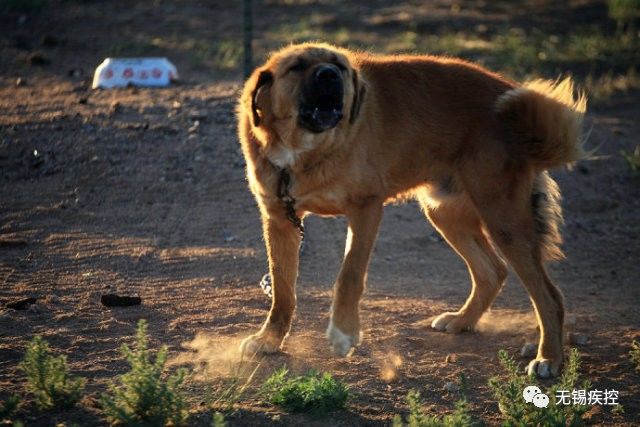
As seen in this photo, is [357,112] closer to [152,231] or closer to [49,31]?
[152,231]

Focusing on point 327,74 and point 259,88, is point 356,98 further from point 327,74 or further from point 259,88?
point 259,88

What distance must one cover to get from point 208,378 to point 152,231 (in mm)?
3284

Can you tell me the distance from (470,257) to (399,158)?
1.07 m

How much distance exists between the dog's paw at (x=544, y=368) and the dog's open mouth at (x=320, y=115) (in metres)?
1.95

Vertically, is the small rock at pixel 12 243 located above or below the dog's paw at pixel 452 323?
above

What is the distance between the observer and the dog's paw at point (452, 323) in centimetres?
688

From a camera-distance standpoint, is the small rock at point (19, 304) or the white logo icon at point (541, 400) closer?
the white logo icon at point (541, 400)

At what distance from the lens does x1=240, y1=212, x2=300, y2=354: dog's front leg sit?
20.4 ft

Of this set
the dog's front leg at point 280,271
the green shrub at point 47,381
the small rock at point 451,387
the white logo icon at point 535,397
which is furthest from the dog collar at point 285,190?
the white logo icon at point 535,397

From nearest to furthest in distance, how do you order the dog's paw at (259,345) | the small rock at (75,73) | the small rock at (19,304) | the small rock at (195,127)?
the dog's paw at (259,345) → the small rock at (19,304) → the small rock at (195,127) → the small rock at (75,73)

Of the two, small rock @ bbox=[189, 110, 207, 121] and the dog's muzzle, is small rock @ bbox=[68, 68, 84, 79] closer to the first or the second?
small rock @ bbox=[189, 110, 207, 121]

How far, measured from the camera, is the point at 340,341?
591cm

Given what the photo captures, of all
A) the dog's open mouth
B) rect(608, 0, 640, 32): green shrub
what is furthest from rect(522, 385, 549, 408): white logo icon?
rect(608, 0, 640, 32): green shrub

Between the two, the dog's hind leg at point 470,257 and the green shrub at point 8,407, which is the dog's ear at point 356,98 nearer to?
the dog's hind leg at point 470,257
